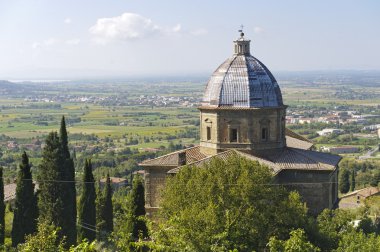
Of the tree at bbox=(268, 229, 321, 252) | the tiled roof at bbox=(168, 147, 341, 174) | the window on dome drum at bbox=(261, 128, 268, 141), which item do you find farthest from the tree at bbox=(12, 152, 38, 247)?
the tree at bbox=(268, 229, 321, 252)

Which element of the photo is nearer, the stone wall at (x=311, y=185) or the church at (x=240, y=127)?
the stone wall at (x=311, y=185)

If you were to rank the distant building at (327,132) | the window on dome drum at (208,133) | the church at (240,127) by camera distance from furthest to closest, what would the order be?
the distant building at (327,132), the window on dome drum at (208,133), the church at (240,127)

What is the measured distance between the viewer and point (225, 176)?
1021 inches

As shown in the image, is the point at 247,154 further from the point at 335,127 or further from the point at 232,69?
the point at 335,127

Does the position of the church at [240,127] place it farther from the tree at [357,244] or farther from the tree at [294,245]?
the tree at [294,245]

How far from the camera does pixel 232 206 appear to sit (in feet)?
80.9

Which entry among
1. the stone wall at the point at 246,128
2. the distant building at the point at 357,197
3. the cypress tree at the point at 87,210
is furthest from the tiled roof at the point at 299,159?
the distant building at the point at 357,197

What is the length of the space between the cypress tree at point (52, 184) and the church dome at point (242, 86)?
9.50 m

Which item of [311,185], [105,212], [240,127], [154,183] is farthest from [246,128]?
[105,212]

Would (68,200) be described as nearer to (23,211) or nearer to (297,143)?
(23,211)

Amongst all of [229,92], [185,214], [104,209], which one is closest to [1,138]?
[104,209]

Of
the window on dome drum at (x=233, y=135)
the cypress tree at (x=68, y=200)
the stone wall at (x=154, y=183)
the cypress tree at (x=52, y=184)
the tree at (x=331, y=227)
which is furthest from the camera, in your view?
the stone wall at (x=154, y=183)

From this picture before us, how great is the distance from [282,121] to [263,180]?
9878 mm

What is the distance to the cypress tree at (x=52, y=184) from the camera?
33.2 metres
